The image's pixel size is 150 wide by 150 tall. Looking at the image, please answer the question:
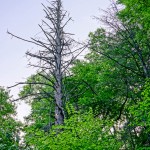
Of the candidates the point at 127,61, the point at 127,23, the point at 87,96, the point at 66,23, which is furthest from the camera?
the point at 87,96

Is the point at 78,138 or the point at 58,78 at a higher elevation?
the point at 58,78

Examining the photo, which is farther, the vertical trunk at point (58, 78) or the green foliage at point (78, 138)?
the vertical trunk at point (58, 78)

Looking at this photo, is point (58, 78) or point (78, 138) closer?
point (78, 138)

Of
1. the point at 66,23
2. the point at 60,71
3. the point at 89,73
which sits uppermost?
the point at 89,73

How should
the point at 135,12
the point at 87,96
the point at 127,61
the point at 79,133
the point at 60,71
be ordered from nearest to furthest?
the point at 79,133 < the point at 60,71 < the point at 135,12 < the point at 127,61 < the point at 87,96

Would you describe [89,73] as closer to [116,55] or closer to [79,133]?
[116,55]

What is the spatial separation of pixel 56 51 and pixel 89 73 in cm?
1032

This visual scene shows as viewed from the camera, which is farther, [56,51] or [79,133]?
[56,51]

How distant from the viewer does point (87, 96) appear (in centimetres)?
2048

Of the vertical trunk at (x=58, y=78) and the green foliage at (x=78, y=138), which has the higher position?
the vertical trunk at (x=58, y=78)

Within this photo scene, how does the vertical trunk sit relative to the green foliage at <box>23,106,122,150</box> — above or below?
above

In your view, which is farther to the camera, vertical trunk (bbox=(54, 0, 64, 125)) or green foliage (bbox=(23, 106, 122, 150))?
vertical trunk (bbox=(54, 0, 64, 125))

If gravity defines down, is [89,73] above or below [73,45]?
above

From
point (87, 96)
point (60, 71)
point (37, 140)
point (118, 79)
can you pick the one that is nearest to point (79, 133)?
point (37, 140)
